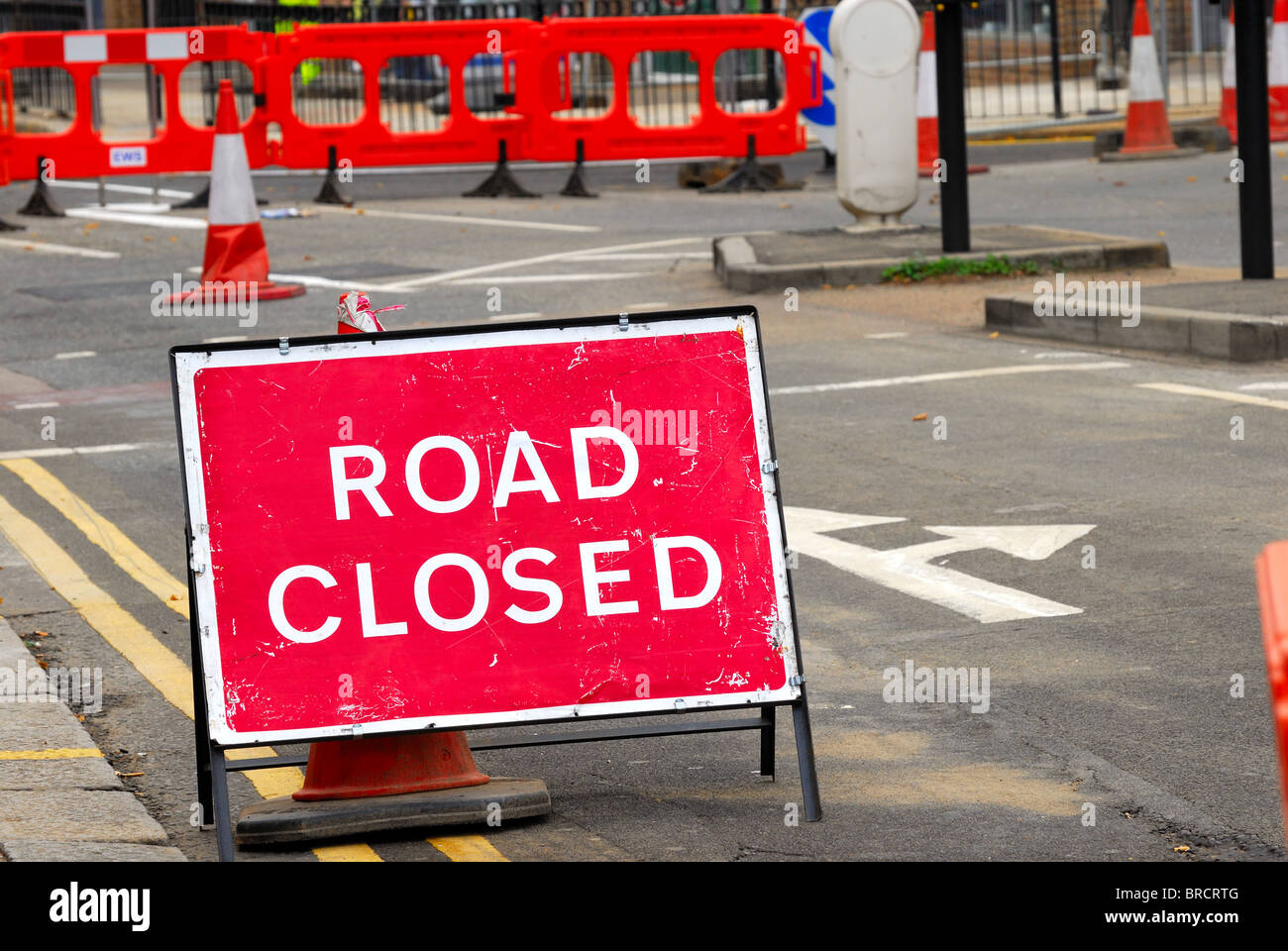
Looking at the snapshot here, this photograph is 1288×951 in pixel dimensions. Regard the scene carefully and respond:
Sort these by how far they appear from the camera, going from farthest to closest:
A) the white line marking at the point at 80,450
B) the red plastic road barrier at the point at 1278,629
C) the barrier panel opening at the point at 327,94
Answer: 1. the barrier panel opening at the point at 327,94
2. the white line marking at the point at 80,450
3. the red plastic road barrier at the point at 1278,629

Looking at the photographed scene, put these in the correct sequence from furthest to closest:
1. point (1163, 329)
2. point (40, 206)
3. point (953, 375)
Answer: point (40, 206) < point (1163, 329) < point (953, 375)

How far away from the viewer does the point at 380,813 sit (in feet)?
15.5

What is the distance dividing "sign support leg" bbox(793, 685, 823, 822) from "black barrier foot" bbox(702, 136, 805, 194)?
671 inches

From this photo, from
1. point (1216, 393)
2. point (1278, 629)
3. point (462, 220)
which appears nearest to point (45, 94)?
point (462, 220)

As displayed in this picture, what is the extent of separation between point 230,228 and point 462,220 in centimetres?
556

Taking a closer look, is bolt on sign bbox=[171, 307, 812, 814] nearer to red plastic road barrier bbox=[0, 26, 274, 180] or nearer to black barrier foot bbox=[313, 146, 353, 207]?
red plastic road barrier bbox=[0, 26, 274, 180]

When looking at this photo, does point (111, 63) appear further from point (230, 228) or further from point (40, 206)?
point (230, 228)

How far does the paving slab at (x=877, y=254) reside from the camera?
46.7ft

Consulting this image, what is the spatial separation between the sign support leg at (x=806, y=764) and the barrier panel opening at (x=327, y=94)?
23666 millimetres

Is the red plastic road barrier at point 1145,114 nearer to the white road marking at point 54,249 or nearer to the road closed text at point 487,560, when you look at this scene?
the white road marking at point 54,249

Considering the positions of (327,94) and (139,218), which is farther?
(327,94)

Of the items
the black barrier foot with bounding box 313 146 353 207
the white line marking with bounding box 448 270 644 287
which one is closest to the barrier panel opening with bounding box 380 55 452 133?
the black barrier foot with bounding box 313 146 353 207

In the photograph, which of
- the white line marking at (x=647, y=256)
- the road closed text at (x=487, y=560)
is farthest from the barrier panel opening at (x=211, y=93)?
the road closed text at (x=487, y=560)

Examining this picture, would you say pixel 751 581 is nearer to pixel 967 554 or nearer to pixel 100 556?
pixel 967 554
